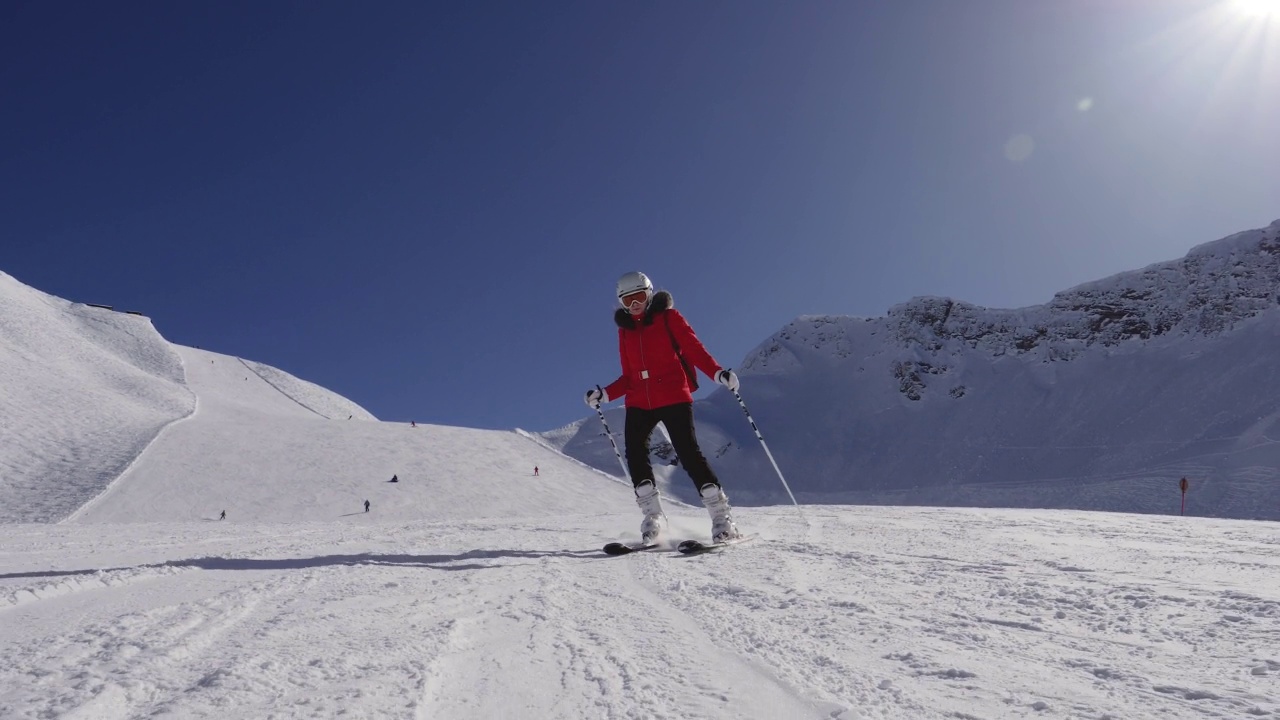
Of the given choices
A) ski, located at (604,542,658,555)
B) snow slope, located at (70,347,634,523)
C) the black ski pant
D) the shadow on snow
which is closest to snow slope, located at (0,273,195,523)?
snow slope, located at (70,347,634,523)

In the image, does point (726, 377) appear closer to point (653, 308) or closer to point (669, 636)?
point (653, 308)

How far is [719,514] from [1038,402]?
6557cm

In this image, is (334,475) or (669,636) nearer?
(669,636)

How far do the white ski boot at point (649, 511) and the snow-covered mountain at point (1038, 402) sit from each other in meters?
40.9

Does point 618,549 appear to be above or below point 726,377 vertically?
below

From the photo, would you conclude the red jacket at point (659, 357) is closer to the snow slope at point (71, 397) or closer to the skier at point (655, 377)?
the skier at point (655, 377)

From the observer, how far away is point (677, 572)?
3.32 m

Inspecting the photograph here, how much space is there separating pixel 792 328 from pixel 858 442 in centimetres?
2722

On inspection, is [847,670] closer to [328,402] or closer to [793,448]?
[793,448]

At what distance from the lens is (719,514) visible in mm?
4898

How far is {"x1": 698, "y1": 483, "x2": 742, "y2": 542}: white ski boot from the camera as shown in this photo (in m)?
4.77

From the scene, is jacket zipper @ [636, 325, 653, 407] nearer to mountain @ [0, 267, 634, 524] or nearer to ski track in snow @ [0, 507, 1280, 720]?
ski track in snow @ [0, 507, 1280, 720]

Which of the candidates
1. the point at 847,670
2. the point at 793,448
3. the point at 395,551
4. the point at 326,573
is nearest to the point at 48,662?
the point at 326,573

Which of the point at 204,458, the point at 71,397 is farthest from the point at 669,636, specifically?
the point at 71,397
